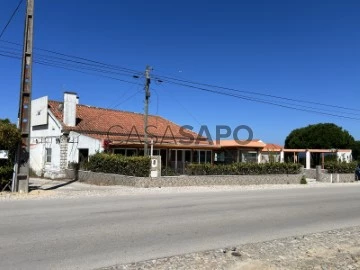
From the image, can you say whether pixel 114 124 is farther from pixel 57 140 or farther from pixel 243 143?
pixel 243 143

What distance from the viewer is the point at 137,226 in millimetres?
9727

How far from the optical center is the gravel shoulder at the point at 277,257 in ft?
21.4

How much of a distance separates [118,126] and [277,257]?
27.9m

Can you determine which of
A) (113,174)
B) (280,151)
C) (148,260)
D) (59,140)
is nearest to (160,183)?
(113,174)

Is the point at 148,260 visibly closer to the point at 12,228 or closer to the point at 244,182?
the point at 12,228

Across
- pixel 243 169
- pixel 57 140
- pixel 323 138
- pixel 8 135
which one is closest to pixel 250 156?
pixel 243 169

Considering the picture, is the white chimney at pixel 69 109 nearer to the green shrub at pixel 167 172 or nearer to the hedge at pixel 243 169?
the green shrub at pixel 167 172

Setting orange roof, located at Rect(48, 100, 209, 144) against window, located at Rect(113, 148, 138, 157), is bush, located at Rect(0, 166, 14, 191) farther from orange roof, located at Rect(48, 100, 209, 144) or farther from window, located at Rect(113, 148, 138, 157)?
window, located at Rect(113, 148, 138, 157)

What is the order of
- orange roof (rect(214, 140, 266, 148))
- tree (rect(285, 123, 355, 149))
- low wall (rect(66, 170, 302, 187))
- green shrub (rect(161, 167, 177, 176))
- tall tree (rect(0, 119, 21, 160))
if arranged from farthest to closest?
1. tree (rect(285, 123, 355, 149))
2. orange roof (rect(214, 140, 266, 148))
3. green shrub (rect(161, 167, 177, 176))
4. low wall (rect(66, 170, 302, 187))
5. tall tree (rect(0, 119, 21, 160))

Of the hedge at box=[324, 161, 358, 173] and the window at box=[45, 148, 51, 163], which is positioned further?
the hedge at box=[324, 161, 358, 173]

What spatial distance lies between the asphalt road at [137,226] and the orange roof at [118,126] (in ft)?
56.0

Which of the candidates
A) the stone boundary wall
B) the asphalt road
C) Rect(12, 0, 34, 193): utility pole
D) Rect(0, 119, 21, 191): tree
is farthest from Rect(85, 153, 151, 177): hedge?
the stone boundary wall

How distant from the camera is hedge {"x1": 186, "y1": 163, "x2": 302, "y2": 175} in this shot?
2573 cm

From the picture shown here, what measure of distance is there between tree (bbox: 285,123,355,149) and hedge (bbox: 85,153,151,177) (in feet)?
142
